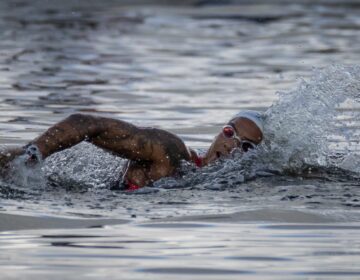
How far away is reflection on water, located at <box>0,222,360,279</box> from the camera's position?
24.6ft

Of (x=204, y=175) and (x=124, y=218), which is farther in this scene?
(x=204, y=175)

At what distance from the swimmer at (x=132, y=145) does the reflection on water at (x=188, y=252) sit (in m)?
1.17

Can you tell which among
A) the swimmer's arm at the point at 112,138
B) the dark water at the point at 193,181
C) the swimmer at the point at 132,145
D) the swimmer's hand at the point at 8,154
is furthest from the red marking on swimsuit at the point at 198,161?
the swimmer's hand at the point at 8,154

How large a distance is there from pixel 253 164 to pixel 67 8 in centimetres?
2253

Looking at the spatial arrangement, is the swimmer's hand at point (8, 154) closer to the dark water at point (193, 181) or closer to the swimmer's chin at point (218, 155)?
the dark water at point (193, 181)

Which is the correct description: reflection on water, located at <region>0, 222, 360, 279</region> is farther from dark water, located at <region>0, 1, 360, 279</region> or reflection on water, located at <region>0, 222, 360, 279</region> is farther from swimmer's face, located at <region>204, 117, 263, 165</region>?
swimmer's face, located at <region>204, 117, 263, 165</region>

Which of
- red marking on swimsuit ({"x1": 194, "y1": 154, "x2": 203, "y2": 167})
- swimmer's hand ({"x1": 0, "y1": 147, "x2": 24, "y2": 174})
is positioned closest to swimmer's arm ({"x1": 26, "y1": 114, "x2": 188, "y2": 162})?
swimmer's hand ({"x1": 0, "y1": 147, "x2": 24, "y2": 174})

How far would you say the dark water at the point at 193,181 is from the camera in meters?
7.82

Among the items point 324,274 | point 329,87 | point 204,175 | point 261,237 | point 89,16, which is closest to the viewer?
point 324,274

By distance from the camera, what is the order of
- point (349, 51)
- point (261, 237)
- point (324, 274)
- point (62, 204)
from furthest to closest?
point (349, 51) → point (62, 204) → point (261, 237) → point (324, 274)

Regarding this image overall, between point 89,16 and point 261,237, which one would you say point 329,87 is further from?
A: point 89,16

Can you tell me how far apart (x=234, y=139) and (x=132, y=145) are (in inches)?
38.8

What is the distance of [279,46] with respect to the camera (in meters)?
25.3

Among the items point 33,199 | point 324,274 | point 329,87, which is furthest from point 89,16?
point 324,274
